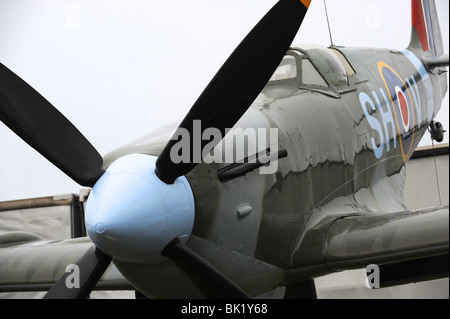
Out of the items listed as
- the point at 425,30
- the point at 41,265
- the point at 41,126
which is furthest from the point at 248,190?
the point at 425,30

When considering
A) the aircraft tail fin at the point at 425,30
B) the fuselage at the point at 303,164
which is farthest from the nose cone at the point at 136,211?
the aircraft tail fin at the point at 425,30

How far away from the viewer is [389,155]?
6.46m

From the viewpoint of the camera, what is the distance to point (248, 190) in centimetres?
420

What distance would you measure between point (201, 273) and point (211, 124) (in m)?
0.90

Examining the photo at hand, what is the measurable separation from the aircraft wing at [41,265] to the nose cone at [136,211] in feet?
6.67

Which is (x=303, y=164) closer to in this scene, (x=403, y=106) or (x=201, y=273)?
(x=201, y=273)

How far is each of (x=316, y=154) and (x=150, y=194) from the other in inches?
73.4

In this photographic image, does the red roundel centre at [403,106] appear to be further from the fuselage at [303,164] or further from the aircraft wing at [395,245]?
the aircraft wing at [395,245]

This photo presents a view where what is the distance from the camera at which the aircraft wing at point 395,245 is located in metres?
4.23

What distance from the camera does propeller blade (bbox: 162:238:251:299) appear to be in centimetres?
372

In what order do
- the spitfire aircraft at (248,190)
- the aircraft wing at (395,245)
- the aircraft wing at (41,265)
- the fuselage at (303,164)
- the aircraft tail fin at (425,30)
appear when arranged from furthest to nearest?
the aircraft tail fin at (425,30), the aircraft wing at (41,265), the aircraft wing at (395,245), the fuselage at (303,164), the spitfire aircraft at (248,190)

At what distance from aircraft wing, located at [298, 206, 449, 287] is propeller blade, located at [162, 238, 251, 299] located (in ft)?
3.37

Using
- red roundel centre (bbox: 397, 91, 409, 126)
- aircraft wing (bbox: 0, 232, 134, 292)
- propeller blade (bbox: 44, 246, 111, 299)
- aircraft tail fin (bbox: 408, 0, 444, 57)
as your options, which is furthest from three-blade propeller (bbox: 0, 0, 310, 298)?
aircraft tail fin (bbox: 408, 0, 444, 57)

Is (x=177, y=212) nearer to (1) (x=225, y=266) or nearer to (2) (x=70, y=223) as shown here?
(1) (x=225, y=266)
